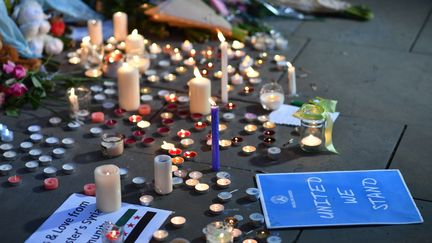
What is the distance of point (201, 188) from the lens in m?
2.70

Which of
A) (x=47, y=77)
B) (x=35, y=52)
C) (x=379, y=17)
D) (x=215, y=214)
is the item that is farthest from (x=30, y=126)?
(x=379, y=17)

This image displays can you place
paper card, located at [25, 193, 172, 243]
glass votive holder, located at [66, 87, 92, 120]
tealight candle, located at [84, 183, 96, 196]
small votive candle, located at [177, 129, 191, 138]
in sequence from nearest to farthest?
paper card, located at [25, 193, 172, 243] → tealight candle, located at [84, 183, 96, 196] → small votive candle, located at [177, 129, 191, 138] → glass votive holder, located at [66, 87, 92, 120]

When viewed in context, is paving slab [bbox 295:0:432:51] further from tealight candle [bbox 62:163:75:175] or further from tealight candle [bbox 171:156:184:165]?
tealight candle [bbox 62:163:75:175]

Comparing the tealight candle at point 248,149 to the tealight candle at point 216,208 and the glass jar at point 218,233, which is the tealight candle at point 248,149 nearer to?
the tealight candle at point 216,208

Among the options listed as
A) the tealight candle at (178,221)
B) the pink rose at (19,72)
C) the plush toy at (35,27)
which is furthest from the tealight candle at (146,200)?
the plush toy at (35,27)

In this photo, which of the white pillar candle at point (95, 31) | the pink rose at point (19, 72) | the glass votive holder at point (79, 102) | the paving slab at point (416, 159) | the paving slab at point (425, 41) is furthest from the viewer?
the paving slab at point (425, 41)

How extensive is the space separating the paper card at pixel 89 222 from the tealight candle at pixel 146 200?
0.02 m

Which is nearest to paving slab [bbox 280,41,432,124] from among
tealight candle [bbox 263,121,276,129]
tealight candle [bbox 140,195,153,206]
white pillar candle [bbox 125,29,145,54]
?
tealight candle [bbox 263,121,276,129]

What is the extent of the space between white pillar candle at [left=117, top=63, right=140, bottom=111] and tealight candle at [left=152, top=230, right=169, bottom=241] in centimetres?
95

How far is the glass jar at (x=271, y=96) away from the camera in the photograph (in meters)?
3.28

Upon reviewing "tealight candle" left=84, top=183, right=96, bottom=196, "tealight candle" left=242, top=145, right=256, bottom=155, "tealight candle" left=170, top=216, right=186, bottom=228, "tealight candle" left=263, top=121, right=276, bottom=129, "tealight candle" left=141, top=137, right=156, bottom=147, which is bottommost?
"tealight candle" left=84, top=183, right=96, bottom=196

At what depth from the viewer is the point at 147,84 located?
3564 millimetres

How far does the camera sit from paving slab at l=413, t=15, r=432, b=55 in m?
4.04

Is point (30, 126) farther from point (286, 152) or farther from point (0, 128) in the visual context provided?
point (286, 152)
